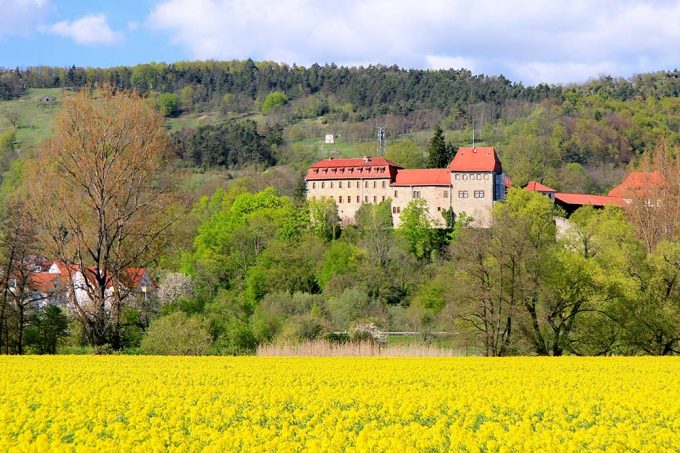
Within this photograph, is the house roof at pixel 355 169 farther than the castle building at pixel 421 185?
Yes

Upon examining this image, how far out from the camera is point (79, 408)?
13.8 metres

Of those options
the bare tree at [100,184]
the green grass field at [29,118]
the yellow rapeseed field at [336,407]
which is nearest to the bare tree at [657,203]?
the bare tree at [100,184]

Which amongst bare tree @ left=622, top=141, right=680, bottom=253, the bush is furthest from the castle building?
the bush

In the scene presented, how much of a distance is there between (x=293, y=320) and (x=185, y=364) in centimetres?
1818

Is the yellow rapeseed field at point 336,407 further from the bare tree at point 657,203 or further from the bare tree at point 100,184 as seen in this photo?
the bare tree at point 657,203

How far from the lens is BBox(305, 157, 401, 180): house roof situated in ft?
352

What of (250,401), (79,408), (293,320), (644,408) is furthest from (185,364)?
(293,320)

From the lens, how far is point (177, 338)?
35.9 metres

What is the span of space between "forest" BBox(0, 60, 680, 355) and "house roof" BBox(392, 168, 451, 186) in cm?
488

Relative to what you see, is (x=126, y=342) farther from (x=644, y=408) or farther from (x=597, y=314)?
(x=644, y=408)

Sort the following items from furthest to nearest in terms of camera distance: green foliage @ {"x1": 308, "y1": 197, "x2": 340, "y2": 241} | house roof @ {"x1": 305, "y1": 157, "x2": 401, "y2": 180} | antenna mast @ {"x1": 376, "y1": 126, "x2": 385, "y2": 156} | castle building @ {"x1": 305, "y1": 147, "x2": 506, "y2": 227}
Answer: antenna mast @ {"x1": 376, "y1": 126, "x2": 385, "y2": 156} < house roof @ {"x1": 305, "y1": 157, "x2": 401, "y2": 180} < castle building @ {"x1": 305, "y1": 147, "x2": 506, "y2": 227} < green foliage @ {"x1": 308, "y1": 197, "x2": 340, "y2": 241}

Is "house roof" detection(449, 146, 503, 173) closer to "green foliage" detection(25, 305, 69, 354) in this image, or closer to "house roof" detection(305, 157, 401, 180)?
"house roof" detection(305, 157, 401, 180)

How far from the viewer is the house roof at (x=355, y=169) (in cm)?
10738

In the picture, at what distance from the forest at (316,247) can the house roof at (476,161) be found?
798cm
